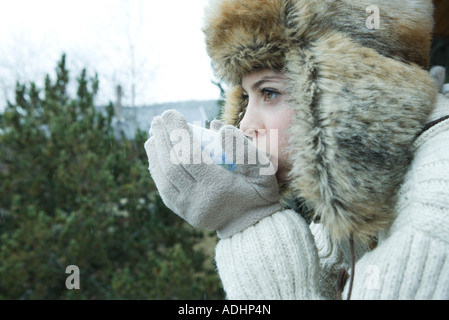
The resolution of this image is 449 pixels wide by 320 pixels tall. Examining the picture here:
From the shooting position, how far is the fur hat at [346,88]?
117 centimetres

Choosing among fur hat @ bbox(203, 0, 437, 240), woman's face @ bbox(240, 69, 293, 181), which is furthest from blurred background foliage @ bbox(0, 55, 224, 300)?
fur hat @ bbox(203, 0, 437, 240)

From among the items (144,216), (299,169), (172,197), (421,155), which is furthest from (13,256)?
(421,155)

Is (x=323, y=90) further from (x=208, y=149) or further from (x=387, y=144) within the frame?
(x=208, y=149)

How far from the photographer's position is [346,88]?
1.21 metres

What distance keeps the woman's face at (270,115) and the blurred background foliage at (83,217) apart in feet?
8.99

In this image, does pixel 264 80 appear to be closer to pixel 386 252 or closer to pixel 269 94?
pixel 269 94

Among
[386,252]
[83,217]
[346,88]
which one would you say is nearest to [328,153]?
[346,88]

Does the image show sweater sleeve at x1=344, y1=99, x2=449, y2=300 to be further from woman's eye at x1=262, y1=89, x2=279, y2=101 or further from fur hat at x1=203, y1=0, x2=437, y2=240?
woman's eye at x1=262, y1=89, x2=279, y2=101

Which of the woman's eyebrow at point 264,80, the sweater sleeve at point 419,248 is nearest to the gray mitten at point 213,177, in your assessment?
the woman's eyebrow at point 264,80

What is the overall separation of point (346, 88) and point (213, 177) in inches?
18.1

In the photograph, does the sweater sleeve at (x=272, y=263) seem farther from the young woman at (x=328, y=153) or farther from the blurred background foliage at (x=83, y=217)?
the blurred background foliage at (x=83, y=217)

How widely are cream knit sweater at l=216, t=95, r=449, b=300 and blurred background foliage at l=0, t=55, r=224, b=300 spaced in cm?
279

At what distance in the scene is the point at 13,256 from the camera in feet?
12.8

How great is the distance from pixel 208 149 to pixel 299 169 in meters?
0.29
